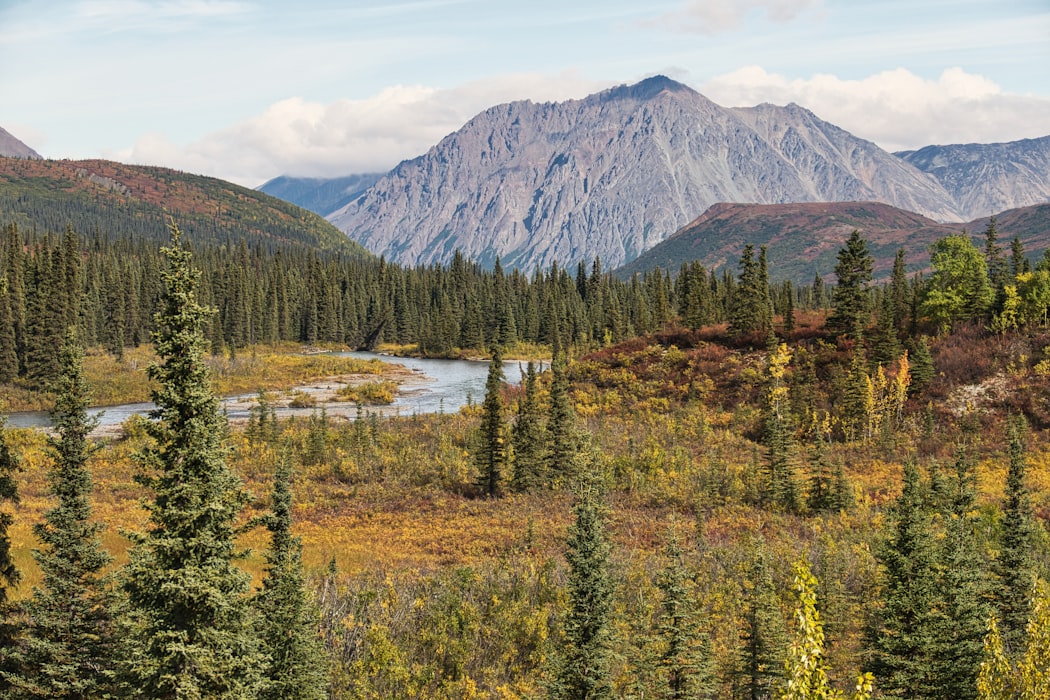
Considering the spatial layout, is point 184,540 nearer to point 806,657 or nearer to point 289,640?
point 289,640

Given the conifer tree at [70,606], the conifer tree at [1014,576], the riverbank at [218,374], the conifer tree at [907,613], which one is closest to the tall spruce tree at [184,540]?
the conifer tree at [70,606]

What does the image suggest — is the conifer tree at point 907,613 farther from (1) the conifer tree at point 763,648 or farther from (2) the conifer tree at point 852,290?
(2) the conifer tree at point 852,290

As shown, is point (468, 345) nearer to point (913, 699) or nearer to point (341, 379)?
point (341, 379)

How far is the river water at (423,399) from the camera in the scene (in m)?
75.0

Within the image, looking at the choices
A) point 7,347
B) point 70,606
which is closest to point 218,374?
point 7,347

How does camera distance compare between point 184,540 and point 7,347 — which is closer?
point 184,540

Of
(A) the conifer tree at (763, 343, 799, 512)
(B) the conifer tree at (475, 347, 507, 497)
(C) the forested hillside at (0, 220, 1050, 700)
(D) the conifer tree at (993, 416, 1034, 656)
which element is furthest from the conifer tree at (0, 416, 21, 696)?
(A) the conifer tree at (763, 343, 799, 512)

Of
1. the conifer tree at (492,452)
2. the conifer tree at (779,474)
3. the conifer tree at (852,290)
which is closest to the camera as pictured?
the conifer tree at (779,474)

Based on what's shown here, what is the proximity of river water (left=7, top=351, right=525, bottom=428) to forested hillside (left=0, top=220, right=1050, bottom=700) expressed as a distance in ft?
40.4

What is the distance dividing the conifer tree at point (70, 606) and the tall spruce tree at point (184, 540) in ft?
13.4

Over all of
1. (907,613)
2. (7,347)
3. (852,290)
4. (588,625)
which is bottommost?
(907,613)

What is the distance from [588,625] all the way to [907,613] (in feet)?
27.4

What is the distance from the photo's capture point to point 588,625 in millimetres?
18047

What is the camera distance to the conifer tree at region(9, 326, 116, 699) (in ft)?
60.3
